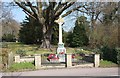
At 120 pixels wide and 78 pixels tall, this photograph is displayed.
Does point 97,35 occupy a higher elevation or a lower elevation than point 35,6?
lower

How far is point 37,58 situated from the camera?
18.0 metres

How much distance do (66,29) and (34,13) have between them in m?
13.4

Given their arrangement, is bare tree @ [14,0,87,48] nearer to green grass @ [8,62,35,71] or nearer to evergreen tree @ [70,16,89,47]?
evergreen tree @ [70,16,89,47]

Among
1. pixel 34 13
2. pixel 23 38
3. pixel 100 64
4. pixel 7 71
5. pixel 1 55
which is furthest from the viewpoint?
pixel 23 38

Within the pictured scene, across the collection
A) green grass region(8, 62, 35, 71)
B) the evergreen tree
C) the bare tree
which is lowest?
green grass region(8, 62, 35, 71)

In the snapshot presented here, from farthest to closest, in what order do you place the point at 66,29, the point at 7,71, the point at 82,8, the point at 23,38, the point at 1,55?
the point at 23,38 → the point at 66,29 → the point at 82,8 → the point at 1,55 → the point at 7,71

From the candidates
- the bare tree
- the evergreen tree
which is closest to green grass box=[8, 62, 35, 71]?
the bare tree

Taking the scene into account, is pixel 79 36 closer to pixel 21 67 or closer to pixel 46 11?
pixel 46 11

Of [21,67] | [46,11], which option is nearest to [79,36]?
[46,11]

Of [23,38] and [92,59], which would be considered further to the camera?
[23,38]

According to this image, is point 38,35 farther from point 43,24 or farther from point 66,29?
point 43,24

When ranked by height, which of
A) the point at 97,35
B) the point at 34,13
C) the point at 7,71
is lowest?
the point at 7,71

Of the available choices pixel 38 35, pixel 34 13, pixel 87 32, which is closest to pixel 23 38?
pixel 38 35

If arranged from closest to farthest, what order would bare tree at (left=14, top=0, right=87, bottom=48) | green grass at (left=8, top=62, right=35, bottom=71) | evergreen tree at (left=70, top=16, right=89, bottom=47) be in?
green grass at (left=8, top=62, right=35, bottom=71) < bare tree at (left=14, top=0, right=87, bottom=48) < evergreen tree at (left=70, top=16, right=89, bottom=47)
